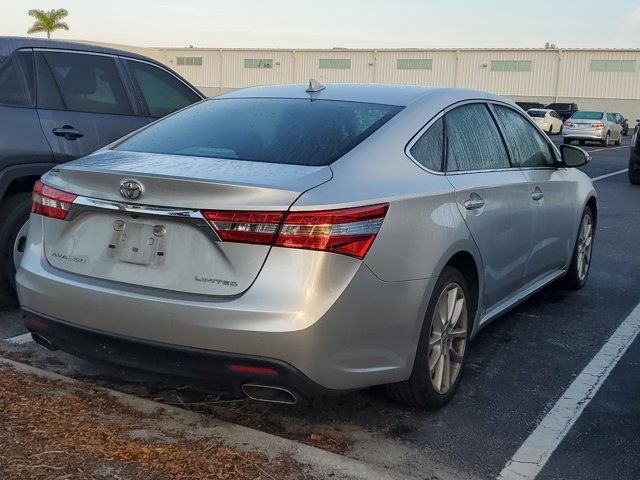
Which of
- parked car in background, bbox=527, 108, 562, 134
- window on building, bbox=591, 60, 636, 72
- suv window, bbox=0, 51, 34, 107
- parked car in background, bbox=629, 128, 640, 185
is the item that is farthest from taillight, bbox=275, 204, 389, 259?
window on building, bbox=591, 60, 636, 72

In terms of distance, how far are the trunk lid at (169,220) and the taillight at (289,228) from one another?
0.03 metres

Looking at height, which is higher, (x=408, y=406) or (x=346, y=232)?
(x=346, y=232)

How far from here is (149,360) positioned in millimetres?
3375

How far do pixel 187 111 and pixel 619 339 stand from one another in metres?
3.18

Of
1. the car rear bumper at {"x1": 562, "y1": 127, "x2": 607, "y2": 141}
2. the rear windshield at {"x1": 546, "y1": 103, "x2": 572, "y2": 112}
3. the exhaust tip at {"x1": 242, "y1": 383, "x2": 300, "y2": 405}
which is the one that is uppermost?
the exhaust tip at {"x1": 242, "y1": 383, "x2": 300, "y2": 405}

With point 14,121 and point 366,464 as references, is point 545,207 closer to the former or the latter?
point 366,464

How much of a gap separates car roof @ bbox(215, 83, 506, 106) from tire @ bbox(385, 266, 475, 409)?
98 cm

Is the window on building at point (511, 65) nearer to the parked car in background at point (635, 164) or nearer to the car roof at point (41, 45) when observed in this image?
the parked car in background at point (635, 164)

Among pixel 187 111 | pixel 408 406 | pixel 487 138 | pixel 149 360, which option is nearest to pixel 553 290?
pixel 487 138

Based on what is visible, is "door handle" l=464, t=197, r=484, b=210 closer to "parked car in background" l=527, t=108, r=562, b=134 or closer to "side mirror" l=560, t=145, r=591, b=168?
"side mirror" l=560, t=145, r=591, b=168

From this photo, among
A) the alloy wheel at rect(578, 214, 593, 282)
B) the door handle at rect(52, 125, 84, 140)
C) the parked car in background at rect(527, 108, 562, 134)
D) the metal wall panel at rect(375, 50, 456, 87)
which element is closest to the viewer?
the door handle at rect(52, 125, 84, 140)

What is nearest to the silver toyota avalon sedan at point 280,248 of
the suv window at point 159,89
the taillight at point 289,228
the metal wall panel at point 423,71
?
the taillight at point 289,228

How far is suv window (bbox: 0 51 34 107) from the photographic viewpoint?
5316 mm

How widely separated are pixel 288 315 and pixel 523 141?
284cm
